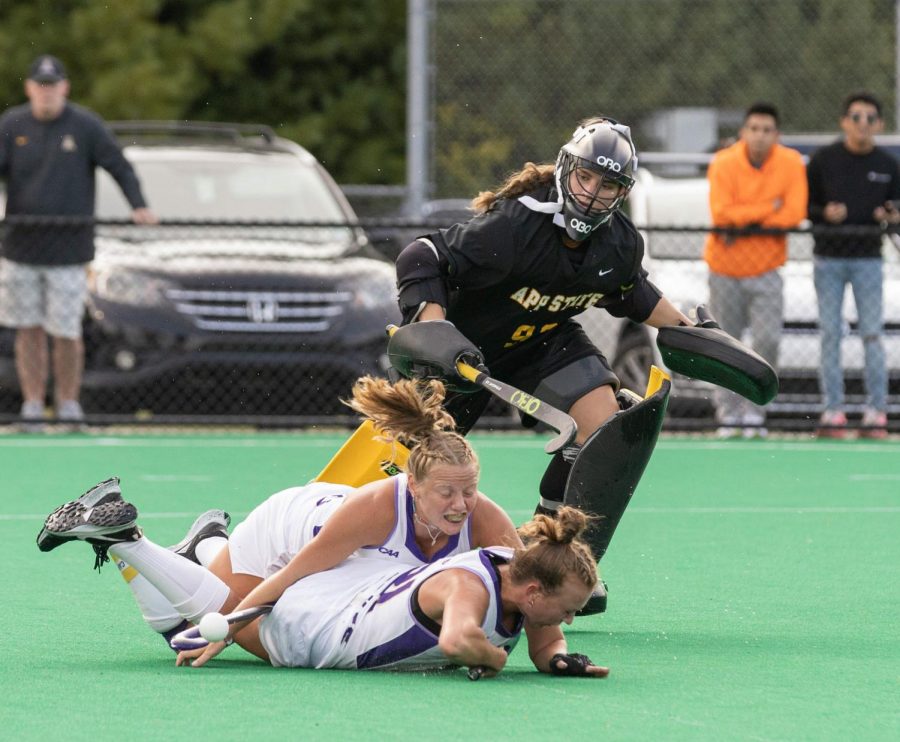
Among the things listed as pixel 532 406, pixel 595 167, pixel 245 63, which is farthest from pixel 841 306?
pixel 245 63

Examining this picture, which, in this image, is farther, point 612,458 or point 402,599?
point 612,458

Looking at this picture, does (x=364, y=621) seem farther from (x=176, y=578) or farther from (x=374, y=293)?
(x=374, y=293)

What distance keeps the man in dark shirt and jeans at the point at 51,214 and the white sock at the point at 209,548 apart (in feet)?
19.7

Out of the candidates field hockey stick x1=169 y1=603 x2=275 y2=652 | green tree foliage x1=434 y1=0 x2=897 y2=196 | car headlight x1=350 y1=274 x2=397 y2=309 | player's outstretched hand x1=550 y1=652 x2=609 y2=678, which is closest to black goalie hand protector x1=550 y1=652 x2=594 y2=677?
player's outstretched hand x1=550 y1=652 x2=609 y2=678

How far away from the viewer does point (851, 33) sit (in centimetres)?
1905

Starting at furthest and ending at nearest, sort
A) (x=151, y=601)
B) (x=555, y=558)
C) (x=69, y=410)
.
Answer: (x=69, y=410) → (x=151, y=601) → (x=555, y=558)

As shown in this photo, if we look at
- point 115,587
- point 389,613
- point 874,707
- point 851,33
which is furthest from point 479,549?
point 851,33

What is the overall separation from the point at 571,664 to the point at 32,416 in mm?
7892

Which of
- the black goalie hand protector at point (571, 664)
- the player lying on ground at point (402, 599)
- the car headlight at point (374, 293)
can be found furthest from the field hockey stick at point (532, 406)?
the car headlight at point (374, 293)

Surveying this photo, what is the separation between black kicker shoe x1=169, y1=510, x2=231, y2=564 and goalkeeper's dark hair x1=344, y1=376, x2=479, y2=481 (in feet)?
2.85

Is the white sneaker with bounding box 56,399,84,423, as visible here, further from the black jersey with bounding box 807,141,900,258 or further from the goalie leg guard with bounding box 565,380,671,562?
the goalie leg guard with bounding box 565,380,671,562

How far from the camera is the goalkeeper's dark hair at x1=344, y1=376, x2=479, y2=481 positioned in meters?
5.32

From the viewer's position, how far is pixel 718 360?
643 cm

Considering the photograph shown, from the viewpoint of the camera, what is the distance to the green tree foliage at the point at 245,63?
67.1ft
